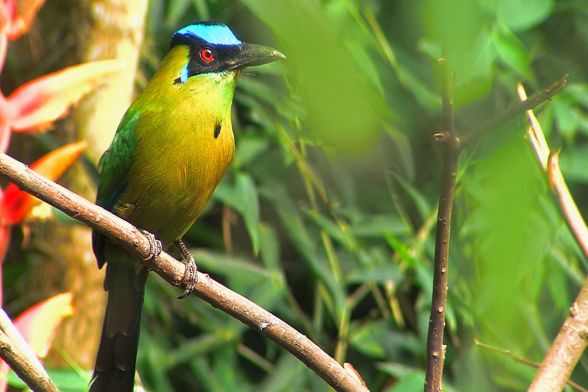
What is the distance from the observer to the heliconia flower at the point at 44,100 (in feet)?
5.96

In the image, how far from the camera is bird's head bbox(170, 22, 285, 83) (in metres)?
2.01

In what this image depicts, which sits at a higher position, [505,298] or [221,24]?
[221,24]

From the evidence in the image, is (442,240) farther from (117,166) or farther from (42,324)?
(117,166)

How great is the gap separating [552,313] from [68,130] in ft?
4.84

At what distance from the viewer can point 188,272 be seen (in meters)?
1.76

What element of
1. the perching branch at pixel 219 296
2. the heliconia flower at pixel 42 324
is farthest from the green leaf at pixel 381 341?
the perching branch at pixel 219 296

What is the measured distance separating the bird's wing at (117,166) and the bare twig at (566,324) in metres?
1.17

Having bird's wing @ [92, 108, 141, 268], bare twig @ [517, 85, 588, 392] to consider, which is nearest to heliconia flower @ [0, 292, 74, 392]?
bird's wing @ [92, 108, 141, 268]

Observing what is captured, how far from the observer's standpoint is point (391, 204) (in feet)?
10.1

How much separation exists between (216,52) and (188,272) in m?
0.55

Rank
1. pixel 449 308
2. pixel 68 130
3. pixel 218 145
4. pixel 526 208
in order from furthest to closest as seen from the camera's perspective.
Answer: pixel 68 130, pixel 449 308, pixel 218 145, pixel 526 208

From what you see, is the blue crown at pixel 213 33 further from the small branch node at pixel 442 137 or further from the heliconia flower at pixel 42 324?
the small branch node at pixel 442 137

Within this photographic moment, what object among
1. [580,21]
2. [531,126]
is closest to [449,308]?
[580,21]

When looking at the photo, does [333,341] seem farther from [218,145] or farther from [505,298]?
[505,298]
